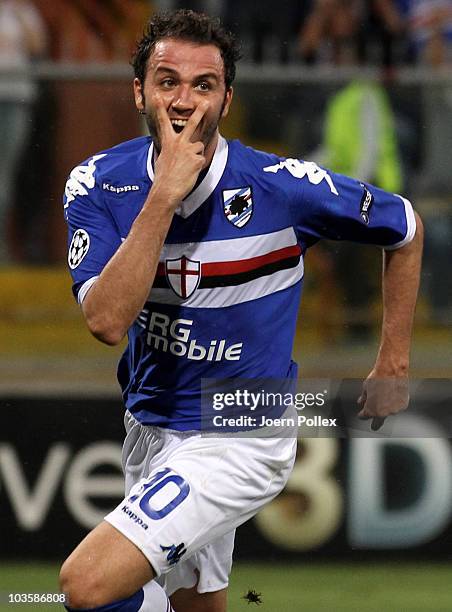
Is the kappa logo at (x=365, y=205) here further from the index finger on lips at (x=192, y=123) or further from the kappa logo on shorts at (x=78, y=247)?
the kappa logo on shorts at (x=78, y=247)

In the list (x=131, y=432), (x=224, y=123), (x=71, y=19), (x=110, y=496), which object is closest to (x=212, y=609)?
(x=131, y=432)

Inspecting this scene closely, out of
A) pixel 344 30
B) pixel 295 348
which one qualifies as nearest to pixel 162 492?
pixel 295 348

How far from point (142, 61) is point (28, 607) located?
2.62 metres

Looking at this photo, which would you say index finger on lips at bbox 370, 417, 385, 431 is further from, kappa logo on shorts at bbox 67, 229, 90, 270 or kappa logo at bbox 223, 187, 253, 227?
kappa logo on shorts at bbox 67, 229, 90, 270

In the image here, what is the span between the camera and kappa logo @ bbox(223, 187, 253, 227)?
3.97 metres

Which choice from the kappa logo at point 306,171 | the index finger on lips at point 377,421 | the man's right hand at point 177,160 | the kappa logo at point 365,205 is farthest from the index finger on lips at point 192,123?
the index finger on lips at point 377,421

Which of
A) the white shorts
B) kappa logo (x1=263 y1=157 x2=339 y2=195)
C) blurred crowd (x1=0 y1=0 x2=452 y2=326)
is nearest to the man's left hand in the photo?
the white shorts

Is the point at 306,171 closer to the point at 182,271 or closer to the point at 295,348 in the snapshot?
the point at 182,271

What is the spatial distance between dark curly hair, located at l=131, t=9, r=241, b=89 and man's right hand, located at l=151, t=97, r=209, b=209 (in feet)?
0.79

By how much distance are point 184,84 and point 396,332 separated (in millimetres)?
1084

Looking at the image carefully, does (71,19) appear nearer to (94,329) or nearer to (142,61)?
(142,61)

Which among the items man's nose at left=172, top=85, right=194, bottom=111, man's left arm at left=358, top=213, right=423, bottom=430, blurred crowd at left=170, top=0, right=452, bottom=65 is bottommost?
man's left arm at left=358, top=213, right=423, bottom=430

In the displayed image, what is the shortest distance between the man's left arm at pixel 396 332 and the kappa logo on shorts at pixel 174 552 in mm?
824

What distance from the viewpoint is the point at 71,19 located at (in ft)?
22.0
